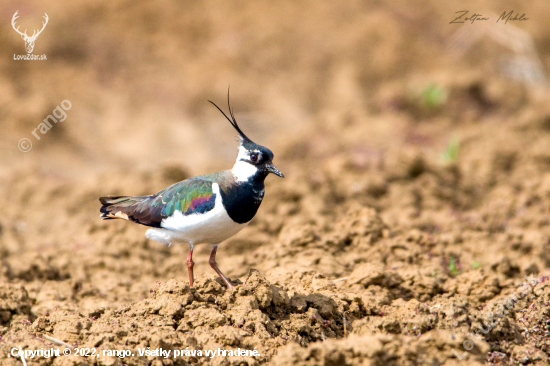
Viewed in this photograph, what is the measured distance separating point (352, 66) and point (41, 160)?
835 centimetres

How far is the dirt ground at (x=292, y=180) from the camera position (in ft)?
15.0

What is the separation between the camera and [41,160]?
487 inches

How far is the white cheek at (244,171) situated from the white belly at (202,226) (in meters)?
0.22

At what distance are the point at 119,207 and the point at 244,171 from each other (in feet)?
4.74

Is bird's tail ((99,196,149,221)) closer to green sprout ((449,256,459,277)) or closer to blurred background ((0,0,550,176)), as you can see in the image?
green sprout ((449,256,459,277))

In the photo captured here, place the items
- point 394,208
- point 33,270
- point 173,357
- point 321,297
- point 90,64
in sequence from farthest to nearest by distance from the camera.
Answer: point 90,64
point 394,208
point 33,270
point 321,297
point 173,357

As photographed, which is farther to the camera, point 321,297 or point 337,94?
point 337,94

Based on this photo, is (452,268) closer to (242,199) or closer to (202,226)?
(242,199)

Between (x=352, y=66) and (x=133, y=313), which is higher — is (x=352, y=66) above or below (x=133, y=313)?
above

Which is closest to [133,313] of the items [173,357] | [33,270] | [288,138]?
[173,357]

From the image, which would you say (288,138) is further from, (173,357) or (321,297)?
(173,357)

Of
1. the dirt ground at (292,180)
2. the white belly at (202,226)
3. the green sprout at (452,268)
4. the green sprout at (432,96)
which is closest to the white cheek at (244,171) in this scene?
the white belly at (202,226)

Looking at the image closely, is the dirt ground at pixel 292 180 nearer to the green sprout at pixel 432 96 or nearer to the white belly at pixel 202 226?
the green sprout at pixel 432 96

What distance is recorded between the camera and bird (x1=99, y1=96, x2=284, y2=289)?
5.04 metres
